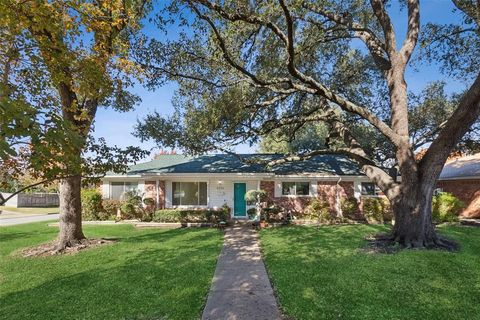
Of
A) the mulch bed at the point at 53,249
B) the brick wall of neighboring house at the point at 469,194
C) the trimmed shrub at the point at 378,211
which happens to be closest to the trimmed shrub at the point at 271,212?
the trimmed shrub at the point at 378,211

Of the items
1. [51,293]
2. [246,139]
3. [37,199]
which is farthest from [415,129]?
[37,199]

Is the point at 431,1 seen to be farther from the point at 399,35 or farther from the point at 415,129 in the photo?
the point at 415,129

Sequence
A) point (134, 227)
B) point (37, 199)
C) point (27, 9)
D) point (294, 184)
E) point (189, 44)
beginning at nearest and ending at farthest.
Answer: point (27, 9) → point (189, 44) → point (134, 227) → point (294, 184) → point (37, 199)

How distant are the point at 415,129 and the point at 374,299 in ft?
58.2

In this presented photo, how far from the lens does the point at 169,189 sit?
20562 millimetres

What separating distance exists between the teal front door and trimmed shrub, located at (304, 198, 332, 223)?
4126 millimetres

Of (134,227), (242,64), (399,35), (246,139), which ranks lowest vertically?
(134,227)

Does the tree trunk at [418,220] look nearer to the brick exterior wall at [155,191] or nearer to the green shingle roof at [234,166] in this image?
the green shingle roof at [234,166]

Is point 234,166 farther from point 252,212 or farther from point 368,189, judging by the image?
point 368,189

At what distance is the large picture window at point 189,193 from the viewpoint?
805 inches

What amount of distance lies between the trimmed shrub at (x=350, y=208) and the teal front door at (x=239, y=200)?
6078 mm

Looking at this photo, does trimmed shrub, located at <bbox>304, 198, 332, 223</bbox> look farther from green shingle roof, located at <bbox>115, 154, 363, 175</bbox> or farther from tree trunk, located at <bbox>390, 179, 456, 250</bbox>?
tree trunk, located at <bbox>390, 179, 456, 250</bbox>

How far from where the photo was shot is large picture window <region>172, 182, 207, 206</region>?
67.1 feet

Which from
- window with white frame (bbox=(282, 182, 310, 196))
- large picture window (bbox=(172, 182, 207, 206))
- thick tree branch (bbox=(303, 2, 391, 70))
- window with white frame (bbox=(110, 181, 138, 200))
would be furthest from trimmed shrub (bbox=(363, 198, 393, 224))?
window with white frame (bbox=(110, 181, 138, 200))
